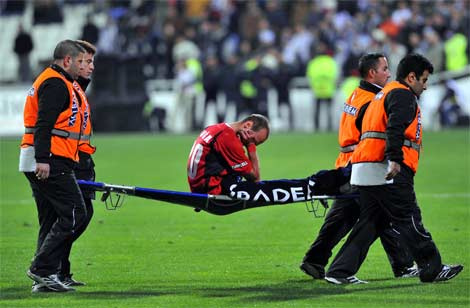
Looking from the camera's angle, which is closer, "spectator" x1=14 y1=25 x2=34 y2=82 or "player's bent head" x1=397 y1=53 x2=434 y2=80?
"player's bent head" x1=397 y1=53 x2=434 y2=80

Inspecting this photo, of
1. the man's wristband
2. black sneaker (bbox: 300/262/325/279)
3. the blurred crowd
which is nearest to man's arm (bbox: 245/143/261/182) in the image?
the man's wristband

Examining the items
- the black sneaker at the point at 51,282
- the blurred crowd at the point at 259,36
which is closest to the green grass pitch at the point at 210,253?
the black sneaker at the point at 51,282

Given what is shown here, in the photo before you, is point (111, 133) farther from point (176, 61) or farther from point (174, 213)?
point (174, 213)

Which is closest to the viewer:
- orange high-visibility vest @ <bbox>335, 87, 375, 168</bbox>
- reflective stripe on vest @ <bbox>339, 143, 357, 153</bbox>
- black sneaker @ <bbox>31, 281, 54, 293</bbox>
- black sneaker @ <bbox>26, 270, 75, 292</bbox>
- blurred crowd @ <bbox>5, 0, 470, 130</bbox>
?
black sneaker @ <bbox>26, 270, 75, 292</bbox>

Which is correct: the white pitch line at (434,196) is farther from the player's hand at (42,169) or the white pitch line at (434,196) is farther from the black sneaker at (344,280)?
the player's hand at (42,169)

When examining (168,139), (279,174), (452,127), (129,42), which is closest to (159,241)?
(279,174)

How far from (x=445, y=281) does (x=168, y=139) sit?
23.4 m

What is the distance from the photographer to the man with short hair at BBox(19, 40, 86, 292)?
1042 centimetres

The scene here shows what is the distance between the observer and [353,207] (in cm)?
1147

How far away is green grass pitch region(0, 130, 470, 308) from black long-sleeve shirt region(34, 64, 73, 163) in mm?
1250

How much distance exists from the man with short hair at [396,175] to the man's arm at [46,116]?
8.73ft

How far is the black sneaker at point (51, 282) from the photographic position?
10555mm

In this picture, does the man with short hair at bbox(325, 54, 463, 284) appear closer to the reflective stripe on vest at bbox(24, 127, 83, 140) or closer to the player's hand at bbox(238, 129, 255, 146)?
the player's hand at bbox(238, 129, 255, 146)

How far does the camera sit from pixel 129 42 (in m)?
39.5
